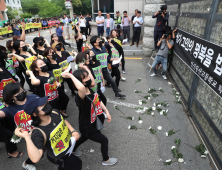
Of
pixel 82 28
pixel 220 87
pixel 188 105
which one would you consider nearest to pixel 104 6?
pixel 82 28

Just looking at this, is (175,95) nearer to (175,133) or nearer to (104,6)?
(175,133)

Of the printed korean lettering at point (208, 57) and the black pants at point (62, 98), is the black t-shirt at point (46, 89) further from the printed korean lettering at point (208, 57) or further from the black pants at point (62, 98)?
the printed korean lettering at point (208, 57)

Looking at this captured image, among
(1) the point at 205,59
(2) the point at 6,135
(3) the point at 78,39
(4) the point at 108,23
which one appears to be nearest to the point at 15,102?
(2) the point at 6,135

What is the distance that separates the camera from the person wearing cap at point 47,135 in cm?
195

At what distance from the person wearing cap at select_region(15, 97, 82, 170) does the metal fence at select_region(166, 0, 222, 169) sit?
2789mm

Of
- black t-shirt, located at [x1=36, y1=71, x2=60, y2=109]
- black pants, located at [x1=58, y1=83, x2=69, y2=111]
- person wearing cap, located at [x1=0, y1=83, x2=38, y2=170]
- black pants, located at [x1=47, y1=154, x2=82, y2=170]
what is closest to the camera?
black pants, located at [x1=47, y1=154, x2=82, y2=170]

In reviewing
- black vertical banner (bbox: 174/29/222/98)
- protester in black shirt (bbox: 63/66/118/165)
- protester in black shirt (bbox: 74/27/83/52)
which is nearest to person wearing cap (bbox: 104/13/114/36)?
protester in black shirt (bbox: 74/27/83/52)

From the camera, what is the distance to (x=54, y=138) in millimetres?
2145

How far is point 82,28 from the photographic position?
519 inches

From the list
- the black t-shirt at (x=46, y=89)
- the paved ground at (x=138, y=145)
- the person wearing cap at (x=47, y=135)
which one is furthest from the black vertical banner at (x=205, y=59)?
the black t-shirt at (x=46, y=89)

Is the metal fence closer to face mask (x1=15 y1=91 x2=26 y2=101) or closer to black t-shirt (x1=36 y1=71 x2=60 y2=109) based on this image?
black t-shirt (x1=36 y1=71 x2=60 y2=109)

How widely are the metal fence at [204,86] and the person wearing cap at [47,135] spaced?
2.79 m

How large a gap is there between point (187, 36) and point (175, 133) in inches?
110

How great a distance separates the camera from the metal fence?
10.4ft
